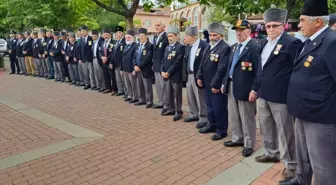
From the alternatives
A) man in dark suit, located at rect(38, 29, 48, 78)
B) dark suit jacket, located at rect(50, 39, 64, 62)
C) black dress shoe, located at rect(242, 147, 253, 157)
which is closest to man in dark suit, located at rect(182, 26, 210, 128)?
black dress shoe, located at rect(242, 147, 253, 157)

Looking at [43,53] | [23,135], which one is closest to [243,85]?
[23,135]

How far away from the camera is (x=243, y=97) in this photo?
171 inches

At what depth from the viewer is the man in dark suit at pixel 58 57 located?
38.2ft

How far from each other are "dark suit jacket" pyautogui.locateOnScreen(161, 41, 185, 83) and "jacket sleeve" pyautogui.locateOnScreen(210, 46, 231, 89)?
1644mm

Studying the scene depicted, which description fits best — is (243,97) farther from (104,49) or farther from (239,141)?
(104,49)

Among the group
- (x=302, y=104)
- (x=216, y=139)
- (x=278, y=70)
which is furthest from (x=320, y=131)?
(x=216, y=139)

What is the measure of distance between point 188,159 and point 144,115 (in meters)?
2.75

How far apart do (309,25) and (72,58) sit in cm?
952

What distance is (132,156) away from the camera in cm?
459

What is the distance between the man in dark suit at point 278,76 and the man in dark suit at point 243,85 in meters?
0.31

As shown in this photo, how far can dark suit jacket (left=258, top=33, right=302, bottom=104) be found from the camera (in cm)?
354

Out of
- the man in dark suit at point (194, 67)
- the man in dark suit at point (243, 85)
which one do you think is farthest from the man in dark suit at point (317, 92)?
the man in dark suit at point (194, 67)

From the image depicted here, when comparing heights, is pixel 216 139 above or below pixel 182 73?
below

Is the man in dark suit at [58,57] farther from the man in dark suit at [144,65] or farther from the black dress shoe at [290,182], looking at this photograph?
the black dress shoe at [290,182]
